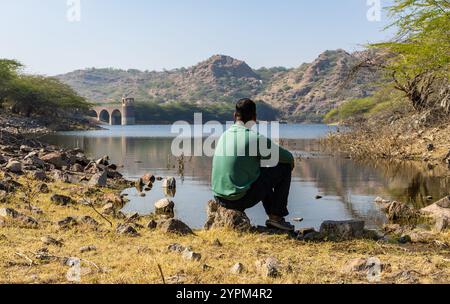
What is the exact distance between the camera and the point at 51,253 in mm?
6000

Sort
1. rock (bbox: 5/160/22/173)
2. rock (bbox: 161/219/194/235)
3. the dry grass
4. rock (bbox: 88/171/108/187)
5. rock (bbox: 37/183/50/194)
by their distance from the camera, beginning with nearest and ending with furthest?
the dry grass < rock (bbox: 161/219/194/235) < rock (bbox: 37/183/50/194) < rock (bbox: 5/160/22/173) < rock (bbox: 88/171/108/187)

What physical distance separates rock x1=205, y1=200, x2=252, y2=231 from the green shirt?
1.04ft

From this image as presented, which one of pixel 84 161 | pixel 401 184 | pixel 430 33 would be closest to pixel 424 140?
pixel 401 184

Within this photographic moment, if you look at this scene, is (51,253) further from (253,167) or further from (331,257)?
(331,257)

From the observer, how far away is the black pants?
733 cm

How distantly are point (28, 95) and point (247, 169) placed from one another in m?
77.5

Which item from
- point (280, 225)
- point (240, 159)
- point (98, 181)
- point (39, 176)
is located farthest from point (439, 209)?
point (39, 176)

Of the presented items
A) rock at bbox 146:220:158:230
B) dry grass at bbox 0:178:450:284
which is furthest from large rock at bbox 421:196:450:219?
rock at bbox 146:220:158:230

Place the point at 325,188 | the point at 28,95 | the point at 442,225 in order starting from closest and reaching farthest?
the point at 442,225, the point at 325,188, the point at 28,95

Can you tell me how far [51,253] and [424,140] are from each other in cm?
2506

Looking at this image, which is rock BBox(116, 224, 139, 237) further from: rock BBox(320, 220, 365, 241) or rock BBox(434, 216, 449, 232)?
rock BBox(434, 216, 449, 232)

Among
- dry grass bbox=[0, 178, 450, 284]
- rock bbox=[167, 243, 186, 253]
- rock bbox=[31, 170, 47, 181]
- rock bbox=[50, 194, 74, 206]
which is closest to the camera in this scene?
dry grass bbox=[0, 178, 450, 284]

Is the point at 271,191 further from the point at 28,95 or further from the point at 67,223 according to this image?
the point at 28,95

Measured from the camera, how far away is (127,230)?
739cm
